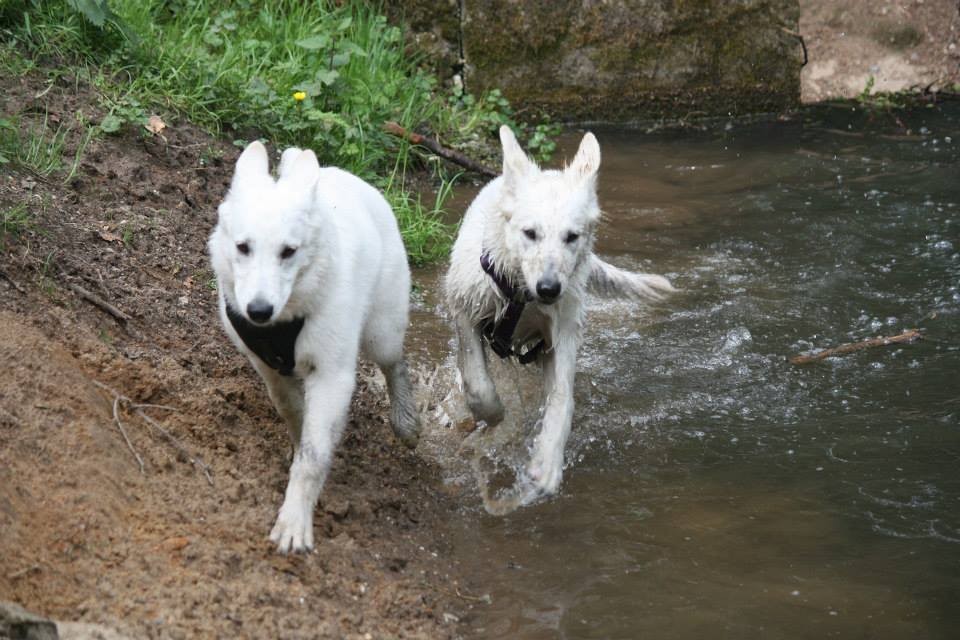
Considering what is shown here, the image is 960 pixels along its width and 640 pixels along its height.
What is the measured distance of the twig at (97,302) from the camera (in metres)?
5.07

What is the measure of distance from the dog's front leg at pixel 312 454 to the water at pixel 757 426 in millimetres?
764

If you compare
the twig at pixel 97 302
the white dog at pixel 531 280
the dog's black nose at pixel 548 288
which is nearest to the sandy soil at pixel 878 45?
the white dog at pixel 531 280

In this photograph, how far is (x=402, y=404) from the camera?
517 cm

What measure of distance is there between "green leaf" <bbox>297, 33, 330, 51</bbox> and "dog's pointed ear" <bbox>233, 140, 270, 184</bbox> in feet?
14.0

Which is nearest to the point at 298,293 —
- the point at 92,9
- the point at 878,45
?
the point at 92,9

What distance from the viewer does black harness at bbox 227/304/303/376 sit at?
4.03 m

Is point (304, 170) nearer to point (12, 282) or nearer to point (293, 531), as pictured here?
point (293, 531)

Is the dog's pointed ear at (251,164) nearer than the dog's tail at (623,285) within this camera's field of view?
Yes

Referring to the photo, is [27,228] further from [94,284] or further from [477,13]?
[477,13]

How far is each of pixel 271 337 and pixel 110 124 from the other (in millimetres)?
3244

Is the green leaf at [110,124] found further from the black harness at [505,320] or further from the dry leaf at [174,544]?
the dry leaf at [174,544]

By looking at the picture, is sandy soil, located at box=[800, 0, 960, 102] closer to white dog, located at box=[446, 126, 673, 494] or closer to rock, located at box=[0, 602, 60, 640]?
white dog, located at box=[446, 126, 673, 494]

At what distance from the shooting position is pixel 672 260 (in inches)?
312

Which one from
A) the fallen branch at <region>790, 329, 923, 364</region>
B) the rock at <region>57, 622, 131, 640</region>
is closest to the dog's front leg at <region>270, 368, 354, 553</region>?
the rock at <region>57, 622, 131, 640</region>
